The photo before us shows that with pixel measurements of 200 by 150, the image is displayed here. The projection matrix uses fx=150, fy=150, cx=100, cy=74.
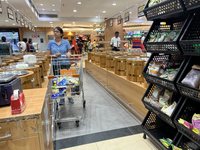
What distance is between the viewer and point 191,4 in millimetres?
1244

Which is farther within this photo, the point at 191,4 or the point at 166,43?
the point at 166,43

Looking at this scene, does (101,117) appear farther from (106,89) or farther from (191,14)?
(191,14)

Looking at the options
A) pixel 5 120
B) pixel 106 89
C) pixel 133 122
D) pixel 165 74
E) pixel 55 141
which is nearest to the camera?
pixel 5 120

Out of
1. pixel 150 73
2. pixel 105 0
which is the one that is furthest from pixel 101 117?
pixel 105 0

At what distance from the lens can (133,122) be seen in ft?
8.79

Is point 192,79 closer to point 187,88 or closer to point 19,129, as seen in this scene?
point 187,88

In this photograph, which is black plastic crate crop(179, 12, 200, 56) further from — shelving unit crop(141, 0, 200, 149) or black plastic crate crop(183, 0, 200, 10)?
black plastic crate crop(183, 0, 200, 10)

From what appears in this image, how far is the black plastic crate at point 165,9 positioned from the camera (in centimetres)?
137

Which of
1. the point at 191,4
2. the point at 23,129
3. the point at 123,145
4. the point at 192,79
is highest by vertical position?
the point at 191,4

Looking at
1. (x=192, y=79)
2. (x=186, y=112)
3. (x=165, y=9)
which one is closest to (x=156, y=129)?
(x=186, y=112)

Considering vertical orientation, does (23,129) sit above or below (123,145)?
above

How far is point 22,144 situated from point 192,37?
170 centimetres

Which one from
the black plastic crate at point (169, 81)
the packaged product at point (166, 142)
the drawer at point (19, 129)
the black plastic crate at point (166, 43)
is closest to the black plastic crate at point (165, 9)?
the black plastic crate at point (166, 43)

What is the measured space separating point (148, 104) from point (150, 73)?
1.31ft
